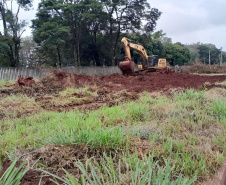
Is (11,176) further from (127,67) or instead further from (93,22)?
(93,22)

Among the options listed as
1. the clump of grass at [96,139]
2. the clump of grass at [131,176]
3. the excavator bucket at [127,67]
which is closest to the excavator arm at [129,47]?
the excavator bucket at [127,67]

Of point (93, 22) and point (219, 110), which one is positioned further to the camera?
point (93, 22)

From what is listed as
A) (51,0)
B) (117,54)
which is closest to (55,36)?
(51,0)

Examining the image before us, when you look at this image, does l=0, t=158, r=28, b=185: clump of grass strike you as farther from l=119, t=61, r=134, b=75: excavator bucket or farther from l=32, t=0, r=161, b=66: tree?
l=32, t=0, r=161, b=66: tree

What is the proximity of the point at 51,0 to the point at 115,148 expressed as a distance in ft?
78.2

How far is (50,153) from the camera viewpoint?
5.59ft

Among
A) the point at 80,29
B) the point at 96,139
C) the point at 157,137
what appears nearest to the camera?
the point at 96,139

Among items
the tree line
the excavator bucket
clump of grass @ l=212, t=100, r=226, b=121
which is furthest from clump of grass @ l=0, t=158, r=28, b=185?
the tree line

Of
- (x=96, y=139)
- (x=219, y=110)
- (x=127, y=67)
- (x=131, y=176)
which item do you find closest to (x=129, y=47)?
(x=127, y=67)

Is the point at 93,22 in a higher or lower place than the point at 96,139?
higher

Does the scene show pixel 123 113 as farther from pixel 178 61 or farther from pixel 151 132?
pixel 178 61

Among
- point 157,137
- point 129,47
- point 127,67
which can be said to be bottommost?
point 157,137

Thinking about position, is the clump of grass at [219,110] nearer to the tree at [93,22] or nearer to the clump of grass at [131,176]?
the clump of grass at [131,176]

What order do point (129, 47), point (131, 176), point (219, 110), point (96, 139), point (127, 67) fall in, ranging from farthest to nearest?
1. point (129, 47)
2. point (127, 67)
3. point (219, 110)
4. point (96, 139)
5. point (131, 176)
